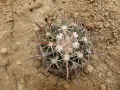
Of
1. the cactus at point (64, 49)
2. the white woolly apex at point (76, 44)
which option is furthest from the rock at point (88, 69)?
the white woolly apex at point (76, 44)

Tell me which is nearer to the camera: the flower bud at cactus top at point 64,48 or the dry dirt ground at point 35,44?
the flower bud at cactus top at point 64,48

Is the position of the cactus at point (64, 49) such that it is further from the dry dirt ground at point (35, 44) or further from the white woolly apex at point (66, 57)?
the dry dirt ground at point (35, 44)

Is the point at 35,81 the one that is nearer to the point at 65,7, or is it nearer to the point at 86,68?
the point at 86,68

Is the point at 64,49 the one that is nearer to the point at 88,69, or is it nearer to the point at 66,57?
the point at 66,57

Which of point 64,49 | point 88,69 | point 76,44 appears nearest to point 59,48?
point 64,49

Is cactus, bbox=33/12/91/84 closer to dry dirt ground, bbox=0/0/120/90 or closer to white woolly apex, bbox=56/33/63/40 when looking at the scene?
white woolly apex, bbox=56/33/63/40

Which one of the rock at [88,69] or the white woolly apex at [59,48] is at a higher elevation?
the white woolly apex at [59,48]

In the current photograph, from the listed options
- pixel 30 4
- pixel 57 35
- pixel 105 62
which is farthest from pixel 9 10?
pixel 105 62

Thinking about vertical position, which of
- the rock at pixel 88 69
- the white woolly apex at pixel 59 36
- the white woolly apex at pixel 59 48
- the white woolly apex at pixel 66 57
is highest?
the white woolly apex at pixel 59 36
